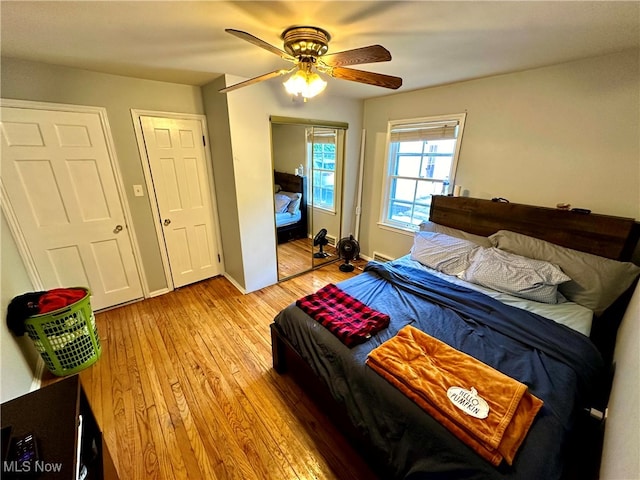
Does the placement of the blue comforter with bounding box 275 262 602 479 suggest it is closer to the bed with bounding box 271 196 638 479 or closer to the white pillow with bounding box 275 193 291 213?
the bed with bounding box 271 196 638 479

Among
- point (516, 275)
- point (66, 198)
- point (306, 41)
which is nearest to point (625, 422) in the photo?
point (516, 275)

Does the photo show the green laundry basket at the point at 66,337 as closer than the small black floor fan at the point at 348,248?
Yes

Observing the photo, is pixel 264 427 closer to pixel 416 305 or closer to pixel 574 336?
pixel 416 305

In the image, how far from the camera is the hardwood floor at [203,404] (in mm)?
1418

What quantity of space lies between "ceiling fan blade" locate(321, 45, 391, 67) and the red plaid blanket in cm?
146

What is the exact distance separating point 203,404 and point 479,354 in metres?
1.81

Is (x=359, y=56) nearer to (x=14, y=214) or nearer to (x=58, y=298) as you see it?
(x=58, y=298)

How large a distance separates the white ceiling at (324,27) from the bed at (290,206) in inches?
54.0

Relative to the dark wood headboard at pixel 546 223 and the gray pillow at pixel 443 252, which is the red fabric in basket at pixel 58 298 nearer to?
the gray pillow at pixel 443 252

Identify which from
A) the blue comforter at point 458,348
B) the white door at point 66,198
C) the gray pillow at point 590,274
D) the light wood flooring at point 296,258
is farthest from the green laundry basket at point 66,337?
the gray pillow at point 590,274

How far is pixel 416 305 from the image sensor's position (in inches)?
71.7

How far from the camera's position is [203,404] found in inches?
69.1

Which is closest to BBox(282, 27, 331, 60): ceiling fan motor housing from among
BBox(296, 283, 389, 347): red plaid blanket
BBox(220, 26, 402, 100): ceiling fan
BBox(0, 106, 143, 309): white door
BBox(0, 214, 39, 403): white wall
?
BBox(220, 26, 402, 100): ceiling fan

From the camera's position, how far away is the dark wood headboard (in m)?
1.83
